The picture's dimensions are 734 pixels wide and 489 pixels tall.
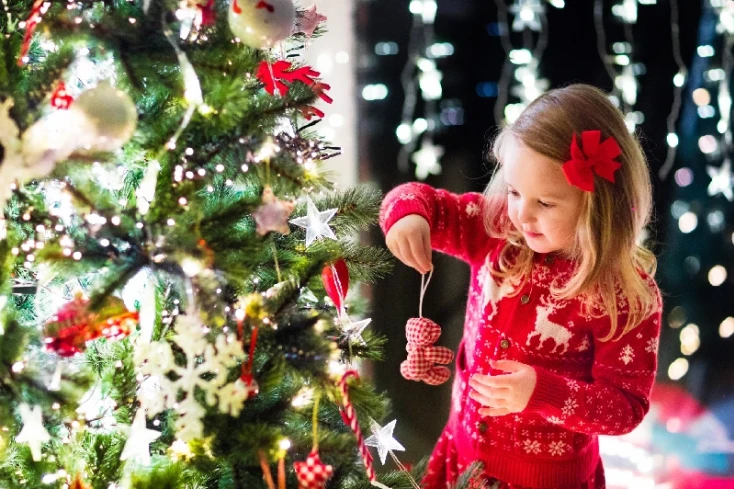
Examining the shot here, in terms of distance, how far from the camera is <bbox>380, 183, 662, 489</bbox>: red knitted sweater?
992 mm

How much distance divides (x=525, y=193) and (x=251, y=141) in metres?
0.41

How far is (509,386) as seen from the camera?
3.17 feet

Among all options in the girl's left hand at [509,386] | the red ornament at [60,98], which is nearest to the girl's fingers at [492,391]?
the girl's left hand at [509,386]

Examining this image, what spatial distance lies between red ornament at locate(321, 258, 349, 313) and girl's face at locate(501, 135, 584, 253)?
0.28 metres

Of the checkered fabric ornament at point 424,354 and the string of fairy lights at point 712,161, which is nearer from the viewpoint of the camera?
the checkered fabric ornament at point 424,354

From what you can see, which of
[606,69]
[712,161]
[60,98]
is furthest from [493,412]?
[712,161]

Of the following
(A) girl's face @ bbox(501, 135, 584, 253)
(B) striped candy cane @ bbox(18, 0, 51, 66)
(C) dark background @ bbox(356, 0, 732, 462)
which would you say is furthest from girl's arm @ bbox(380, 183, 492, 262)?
(B) striped candy cane @ bbox(18, 0, 51, 66)

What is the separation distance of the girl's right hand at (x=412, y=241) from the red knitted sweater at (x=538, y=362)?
0.03 meters

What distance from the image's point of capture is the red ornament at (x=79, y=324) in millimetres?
771

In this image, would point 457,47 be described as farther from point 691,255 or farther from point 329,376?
point 329,376

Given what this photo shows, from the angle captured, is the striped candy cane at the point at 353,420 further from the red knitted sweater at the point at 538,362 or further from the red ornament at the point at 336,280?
the red knitted sweater at the point at 538,362

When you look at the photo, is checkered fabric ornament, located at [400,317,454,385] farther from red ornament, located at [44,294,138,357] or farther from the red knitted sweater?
red ornament, located at [44,294,138,357]

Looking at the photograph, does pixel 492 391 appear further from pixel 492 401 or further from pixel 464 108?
pixel 464 108

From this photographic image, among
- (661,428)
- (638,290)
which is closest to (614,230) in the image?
(638,290)
